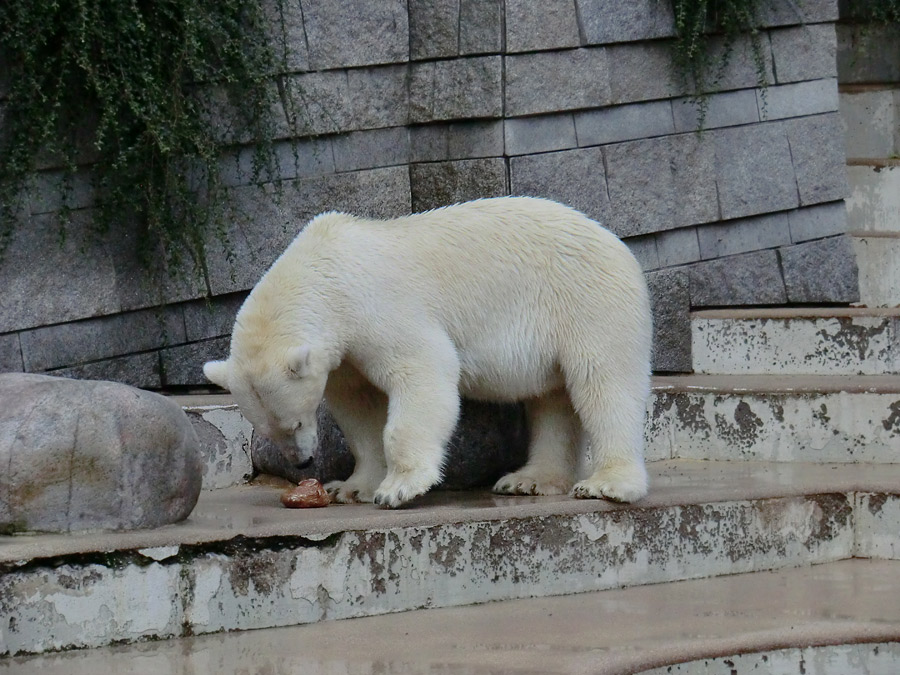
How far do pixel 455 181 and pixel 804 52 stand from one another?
6.50 feet

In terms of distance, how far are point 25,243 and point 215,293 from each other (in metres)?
0.82

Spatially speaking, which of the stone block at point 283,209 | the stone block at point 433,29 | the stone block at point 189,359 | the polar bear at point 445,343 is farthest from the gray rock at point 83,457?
the stone block at point 433,29

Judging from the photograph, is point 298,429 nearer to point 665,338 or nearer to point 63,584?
point 63,584

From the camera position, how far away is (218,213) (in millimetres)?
5402

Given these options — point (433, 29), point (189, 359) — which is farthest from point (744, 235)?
point (189, 359)

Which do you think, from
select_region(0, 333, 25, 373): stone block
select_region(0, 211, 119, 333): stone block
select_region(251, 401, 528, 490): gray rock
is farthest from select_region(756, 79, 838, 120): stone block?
select_region(0, 333, 25, 373): stone block

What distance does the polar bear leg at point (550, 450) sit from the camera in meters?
4.59

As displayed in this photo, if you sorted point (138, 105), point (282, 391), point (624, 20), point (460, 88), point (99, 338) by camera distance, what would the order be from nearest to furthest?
point (282, 391)
point (138, 105)
point (99, 338)
point (460, 88)
point (624, 20)

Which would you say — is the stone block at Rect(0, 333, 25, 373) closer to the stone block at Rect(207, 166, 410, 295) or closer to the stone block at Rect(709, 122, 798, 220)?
the stone block at Rect(207, 166, 410, 295)

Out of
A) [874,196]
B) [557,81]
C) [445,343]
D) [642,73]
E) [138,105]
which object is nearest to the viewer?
[445,343]

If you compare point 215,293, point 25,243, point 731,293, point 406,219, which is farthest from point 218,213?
point 731,293

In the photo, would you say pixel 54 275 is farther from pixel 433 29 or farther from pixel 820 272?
pixel 820 272

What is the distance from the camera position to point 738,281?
6.49m

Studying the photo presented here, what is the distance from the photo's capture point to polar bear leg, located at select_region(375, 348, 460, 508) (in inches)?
163
